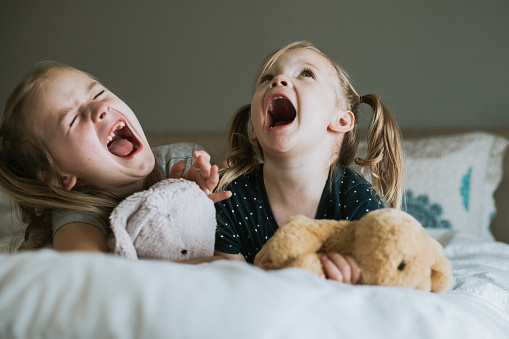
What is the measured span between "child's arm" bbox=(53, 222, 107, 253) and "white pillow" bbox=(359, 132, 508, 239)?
1.19m

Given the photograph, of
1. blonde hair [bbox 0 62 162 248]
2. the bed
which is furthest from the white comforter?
blonde hair [bbox 0 62 162 248]

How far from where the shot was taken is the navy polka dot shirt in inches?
47.4

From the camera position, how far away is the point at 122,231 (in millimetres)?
899

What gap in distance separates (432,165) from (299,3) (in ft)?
3.49

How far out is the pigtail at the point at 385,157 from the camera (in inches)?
52.9

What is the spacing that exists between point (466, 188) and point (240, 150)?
931mm

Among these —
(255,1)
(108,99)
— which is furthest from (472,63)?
(108,99)

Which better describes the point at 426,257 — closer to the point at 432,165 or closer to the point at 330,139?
the point at 330,139

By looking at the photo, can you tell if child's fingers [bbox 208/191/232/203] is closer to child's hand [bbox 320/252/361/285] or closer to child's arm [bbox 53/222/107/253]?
child's arm [bbox 53/222/107/253]

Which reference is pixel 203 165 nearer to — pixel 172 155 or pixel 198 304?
pixel 172 155

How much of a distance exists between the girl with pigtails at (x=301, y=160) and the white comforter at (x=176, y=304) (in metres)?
0.60

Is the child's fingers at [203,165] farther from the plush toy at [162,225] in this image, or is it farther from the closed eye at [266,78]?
the closed eye at [266,78]

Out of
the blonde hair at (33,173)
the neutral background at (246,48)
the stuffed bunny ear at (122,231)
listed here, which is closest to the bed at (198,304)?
the stuffed bunny ear at (122,231)

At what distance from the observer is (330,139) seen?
132 centimetres
